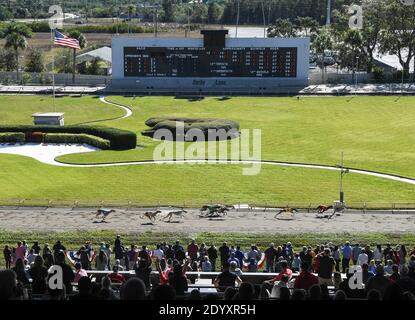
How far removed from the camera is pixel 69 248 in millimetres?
30516

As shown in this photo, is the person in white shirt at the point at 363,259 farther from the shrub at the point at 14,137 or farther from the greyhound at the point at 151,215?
the shrub at the point at 14,137

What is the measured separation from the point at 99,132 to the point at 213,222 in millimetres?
26308

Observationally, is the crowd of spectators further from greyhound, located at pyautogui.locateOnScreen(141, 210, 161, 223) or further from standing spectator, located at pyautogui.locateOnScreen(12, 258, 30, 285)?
greyhound, located at pyautogui.locateOnScreen(141, 210, 161, 223)

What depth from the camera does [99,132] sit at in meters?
60.1

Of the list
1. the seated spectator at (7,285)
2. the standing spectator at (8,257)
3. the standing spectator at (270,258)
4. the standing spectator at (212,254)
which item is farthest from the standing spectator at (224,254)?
the seated spectator at (7,285)

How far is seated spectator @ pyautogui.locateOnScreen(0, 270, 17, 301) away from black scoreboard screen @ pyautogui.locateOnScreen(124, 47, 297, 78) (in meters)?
76.7

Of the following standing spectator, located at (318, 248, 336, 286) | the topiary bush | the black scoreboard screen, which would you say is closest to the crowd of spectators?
standing spectator, located at (318, 248, 336, 286)

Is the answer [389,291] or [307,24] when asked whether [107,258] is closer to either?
[389,291]

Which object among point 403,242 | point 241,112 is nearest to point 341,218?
point 403,242

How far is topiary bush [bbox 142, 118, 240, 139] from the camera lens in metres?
62.8

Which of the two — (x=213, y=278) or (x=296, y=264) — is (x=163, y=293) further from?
(x=296, y=264)

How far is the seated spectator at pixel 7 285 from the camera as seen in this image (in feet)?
38.7

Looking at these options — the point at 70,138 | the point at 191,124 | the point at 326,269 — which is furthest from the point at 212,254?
the point at 191,124
